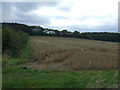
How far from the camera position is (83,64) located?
17875 millimetres

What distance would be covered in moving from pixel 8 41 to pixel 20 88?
66.6ft

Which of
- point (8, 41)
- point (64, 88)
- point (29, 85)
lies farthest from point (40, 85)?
point (8, 41)

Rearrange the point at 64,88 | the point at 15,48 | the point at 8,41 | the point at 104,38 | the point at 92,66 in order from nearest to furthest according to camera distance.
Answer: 1. the point at 64,88
2. the point at 92,66
3. the point at 8,41
4. the point at 15,48
5. the point at 104,38

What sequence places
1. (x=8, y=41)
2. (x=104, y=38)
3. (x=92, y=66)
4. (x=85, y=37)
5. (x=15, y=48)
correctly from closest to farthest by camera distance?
1. (x=92, y=66)
2. (x=8, y=41)
3. (x=15, y=48)
4. (x=104, y=38)
5. (x=85, y=37)

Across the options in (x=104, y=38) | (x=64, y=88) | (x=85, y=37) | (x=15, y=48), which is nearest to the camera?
(x=64, y=88)

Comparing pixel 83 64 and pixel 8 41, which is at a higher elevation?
pixel 8 41

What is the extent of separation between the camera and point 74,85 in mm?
Answer: 9297

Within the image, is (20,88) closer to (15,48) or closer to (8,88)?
(8,88)

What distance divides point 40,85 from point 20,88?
914mm

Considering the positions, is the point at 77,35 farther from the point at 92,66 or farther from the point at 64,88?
the point at 64,88

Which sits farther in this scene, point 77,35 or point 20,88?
point 77,35

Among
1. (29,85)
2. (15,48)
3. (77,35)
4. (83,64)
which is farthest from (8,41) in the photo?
(77,35)

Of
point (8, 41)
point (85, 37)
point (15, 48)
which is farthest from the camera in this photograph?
point (85, 37)

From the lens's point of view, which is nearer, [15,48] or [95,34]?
[15,48]
